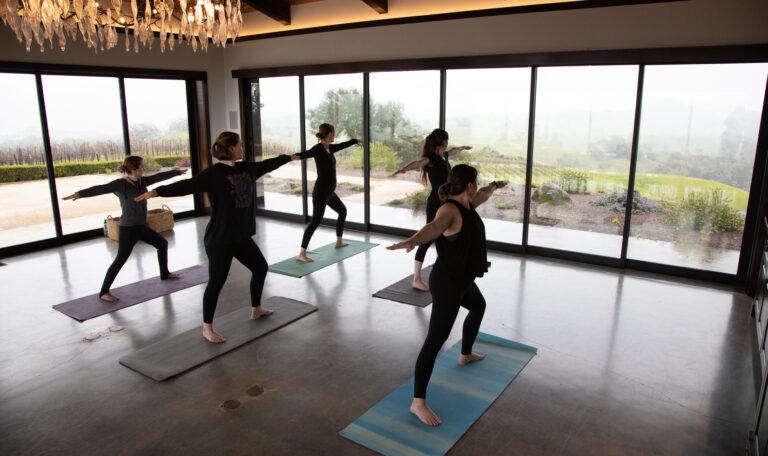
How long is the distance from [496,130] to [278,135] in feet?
11.8

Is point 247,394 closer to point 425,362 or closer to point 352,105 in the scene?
point 425,362

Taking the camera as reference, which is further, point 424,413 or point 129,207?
point 129,207

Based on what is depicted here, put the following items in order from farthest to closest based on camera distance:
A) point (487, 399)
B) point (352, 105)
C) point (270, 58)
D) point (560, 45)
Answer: point (270, 58) < point (352, 105) < point (560, 45) < point (487, 399)

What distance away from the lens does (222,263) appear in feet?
12.2

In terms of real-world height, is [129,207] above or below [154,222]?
above

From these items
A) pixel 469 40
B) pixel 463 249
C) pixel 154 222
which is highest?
pixel 469 40

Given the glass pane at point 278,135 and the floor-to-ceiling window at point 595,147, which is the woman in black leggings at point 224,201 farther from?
the glass pane at point 278,135

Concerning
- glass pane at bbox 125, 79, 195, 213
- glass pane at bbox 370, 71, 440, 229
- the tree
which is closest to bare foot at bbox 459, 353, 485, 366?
glass pane at bbox 370, 71, 440, 229

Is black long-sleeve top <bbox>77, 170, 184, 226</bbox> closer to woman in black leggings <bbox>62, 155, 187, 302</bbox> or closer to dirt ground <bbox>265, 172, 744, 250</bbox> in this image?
woman in black leggings <bbox>62, 155, 187, 302</bbox>

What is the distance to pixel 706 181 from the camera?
17.2 ft

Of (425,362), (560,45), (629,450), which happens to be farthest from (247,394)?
(560,45)

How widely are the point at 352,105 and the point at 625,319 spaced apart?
4.61 meters

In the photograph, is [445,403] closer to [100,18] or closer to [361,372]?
[361,372]

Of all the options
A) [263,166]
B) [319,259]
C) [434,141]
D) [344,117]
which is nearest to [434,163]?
[434,141]
